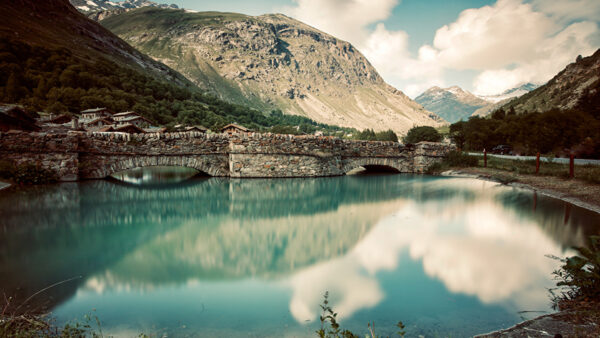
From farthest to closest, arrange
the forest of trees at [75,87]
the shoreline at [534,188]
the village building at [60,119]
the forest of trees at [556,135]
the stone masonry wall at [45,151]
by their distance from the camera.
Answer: the forest of trees at [75,87] < the village building at [60,119] < the forest of trees at [556,135] < the stone masonry wall at [45,151] < the shoreline at [534,188]

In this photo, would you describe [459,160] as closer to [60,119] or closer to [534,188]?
[534,188]

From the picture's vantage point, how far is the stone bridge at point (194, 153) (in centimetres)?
1275

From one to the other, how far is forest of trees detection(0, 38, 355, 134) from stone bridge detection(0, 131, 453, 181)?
3731 centimetres

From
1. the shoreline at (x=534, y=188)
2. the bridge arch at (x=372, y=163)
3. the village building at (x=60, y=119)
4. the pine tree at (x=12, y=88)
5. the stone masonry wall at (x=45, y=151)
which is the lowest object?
the shoreline at (x=534, y=188)

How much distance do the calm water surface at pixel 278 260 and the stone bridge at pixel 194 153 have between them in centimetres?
223

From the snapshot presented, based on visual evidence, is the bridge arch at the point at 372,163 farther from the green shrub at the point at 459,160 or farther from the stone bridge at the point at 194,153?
the green shrub at the point at 459,160

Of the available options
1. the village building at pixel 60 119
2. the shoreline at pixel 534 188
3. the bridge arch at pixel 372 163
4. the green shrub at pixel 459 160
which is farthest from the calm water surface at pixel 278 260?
the village building at pixel 60 119

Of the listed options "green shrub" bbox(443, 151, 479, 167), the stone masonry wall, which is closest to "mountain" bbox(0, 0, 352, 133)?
the stone masonry wall

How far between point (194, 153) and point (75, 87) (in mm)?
70610

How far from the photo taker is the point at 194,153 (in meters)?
15.5

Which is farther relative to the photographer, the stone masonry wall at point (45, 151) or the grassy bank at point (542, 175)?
the stone masonry wall at point (45, 151)

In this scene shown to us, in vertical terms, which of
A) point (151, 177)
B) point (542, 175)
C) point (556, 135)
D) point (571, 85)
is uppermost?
point (571, 85)

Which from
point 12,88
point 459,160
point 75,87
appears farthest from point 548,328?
point 75,87

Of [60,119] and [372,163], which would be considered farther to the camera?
[60,119]
